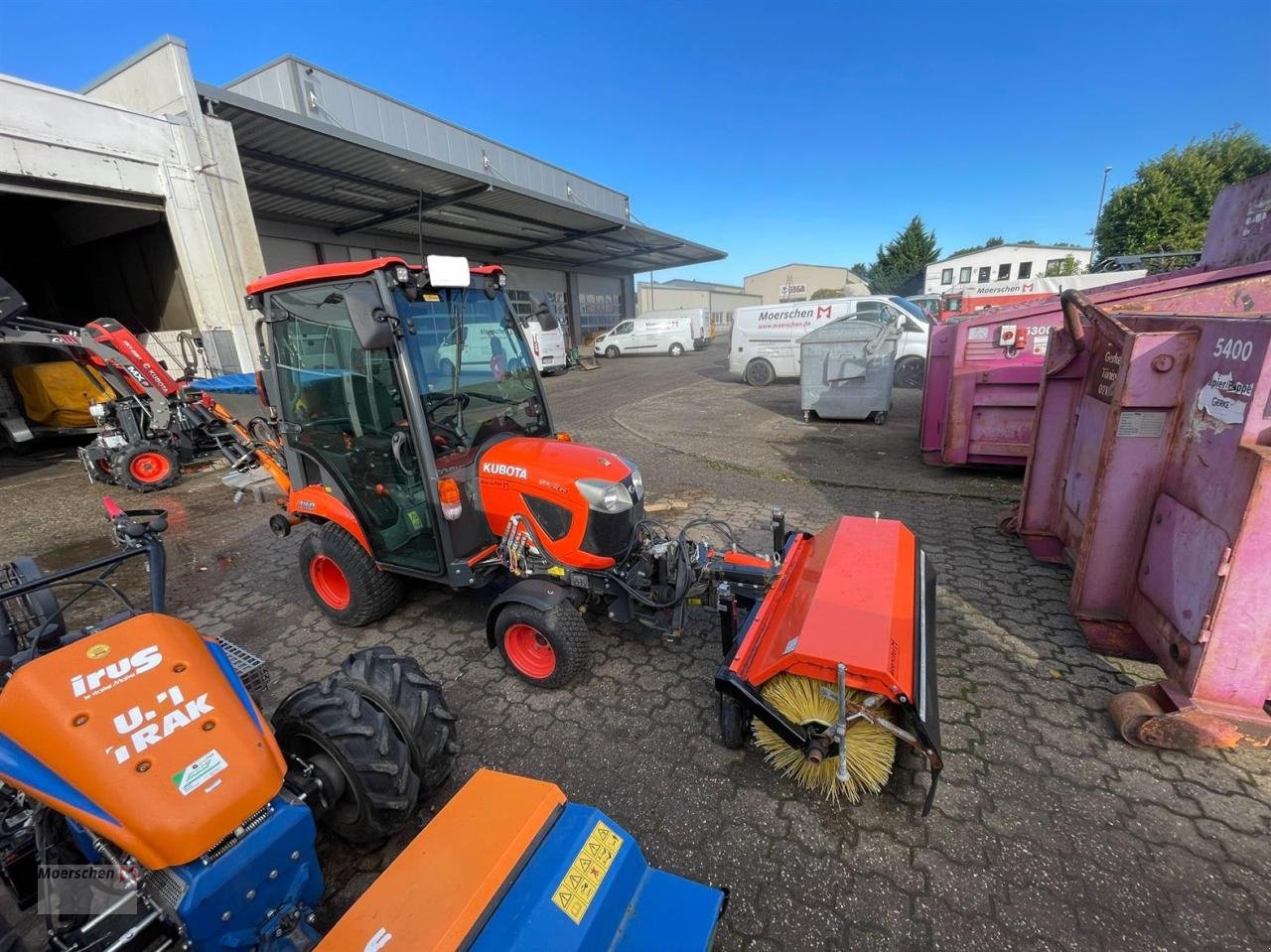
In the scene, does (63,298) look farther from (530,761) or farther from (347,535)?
(530,761)

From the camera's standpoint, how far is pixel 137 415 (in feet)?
25.5

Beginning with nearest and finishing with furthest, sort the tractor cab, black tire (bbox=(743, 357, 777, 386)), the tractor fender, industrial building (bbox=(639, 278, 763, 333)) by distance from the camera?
1. the tractor fender
2. the tractor cab
3. black tire (bbox=(743, 357, 777, 386))
4. industrial building (bbox=(639, 278, 763, 333))

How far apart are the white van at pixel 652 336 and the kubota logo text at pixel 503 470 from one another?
74.1 ft

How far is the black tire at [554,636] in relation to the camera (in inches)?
112

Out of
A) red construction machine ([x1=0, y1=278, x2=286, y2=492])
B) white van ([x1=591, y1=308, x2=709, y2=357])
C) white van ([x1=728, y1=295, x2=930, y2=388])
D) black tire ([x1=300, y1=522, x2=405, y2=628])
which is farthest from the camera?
white van ([x1=591, y1=308, x2=709, y2=357])

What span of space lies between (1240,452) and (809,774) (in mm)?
2324

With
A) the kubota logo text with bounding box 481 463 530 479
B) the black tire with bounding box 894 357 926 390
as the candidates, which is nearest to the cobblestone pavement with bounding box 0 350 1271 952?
the kubota logo text with bounding box 481 463 530 479

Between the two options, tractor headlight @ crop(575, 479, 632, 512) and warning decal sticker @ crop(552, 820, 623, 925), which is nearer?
warning decal sticker @ crop(552, 820, 623, 925)

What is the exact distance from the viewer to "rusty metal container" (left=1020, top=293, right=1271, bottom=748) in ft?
7.64

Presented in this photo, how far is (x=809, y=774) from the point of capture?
2246 millimetres

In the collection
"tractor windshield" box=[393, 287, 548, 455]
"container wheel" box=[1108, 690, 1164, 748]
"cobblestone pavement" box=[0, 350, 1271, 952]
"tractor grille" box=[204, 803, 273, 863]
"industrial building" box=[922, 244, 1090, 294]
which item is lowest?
"cobblestone pavement" box=[0, 350, 1271, 952]

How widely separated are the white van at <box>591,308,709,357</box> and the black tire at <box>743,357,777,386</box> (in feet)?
34.3

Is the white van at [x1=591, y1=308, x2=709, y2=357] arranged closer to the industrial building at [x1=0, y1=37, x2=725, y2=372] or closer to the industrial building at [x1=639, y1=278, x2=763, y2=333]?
the industrial building at [x1=0, y1=37, x2=725, y2=372]

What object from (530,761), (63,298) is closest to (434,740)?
(530,761)
